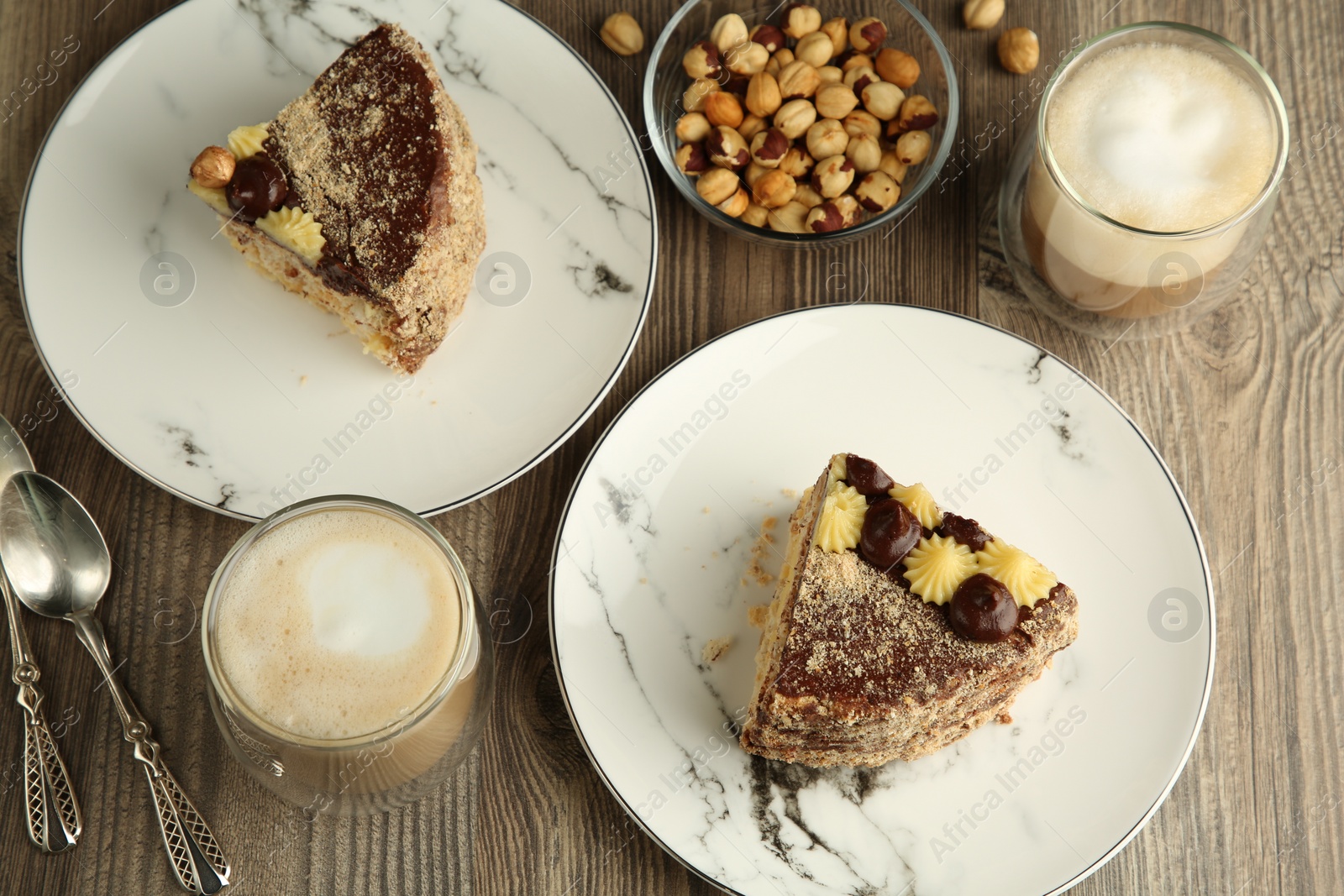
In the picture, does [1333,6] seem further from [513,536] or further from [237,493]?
[237,493]

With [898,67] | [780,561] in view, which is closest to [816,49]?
[898,67]

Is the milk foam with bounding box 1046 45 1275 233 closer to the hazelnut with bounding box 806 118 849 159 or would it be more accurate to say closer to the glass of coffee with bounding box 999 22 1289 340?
the glass of coffee with bounding box 999 22 1289 340

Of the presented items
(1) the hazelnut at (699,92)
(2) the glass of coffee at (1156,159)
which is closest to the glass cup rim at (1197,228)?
(2) the glass of coffee at (1156,159)

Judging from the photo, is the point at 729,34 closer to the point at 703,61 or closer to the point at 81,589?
the point at 703,61

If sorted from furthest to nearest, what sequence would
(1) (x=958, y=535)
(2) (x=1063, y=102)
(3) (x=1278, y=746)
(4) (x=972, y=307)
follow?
1. (4) (x=972, y=307)
2. (3) (x=1278, y=746)
3. (2) (x=1063, y=102)
4. (1) (x=958, y=535)

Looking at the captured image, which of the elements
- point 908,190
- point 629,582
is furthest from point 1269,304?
point 629,582

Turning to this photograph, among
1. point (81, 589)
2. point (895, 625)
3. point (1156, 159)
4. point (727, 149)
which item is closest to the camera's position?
point (895, 625)
